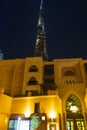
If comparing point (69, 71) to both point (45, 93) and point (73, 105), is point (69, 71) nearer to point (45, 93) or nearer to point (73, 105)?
point (45, 93)

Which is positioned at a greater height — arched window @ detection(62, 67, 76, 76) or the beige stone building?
arched window @ detection(62, 67, 76, 76)

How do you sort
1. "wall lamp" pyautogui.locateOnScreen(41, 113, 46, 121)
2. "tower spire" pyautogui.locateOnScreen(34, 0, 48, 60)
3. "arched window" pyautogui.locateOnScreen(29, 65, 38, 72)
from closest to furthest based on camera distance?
"wall lamp" pyautogui.locateOnScreen(41, 113, 46, 121), "arched window" pyautogui.locateOnScreen(29, 65, 38, 72), "tower spire" pyautogui.locateOnScreen(34, 0, 48, 60)

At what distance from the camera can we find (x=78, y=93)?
23.1m

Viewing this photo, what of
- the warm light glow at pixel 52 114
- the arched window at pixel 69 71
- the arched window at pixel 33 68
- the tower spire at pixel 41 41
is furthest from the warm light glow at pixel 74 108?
the tower spire at pixel 41 41

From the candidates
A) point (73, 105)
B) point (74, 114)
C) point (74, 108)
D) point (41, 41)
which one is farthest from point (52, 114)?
point (41, 41)

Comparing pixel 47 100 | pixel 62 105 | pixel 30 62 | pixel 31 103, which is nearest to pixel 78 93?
pixel 62 105

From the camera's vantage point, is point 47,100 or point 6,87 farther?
point 6,87

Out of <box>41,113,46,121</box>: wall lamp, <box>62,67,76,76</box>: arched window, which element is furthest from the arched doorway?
<box>62,67,76,76</box>: arched window

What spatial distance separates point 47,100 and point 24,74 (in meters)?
9.17

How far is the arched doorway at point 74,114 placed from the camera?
21.0m

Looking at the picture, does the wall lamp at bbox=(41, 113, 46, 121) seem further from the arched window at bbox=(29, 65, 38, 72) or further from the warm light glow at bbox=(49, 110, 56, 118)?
the arched window at bbox=(29, 65, 38, 72)

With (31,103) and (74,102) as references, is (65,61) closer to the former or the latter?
(74,102)

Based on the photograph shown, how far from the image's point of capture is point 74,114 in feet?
72.4

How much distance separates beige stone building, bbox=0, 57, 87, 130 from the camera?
65.5 ft
